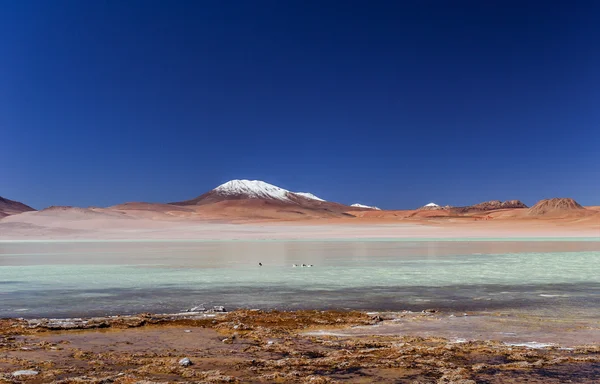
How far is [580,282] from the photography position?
11.6m

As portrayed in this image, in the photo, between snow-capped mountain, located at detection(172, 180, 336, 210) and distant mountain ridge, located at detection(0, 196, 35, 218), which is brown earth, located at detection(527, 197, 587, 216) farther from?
distant mountain ridge, located at detection(0, 196, 35, 218)

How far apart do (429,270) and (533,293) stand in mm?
4696

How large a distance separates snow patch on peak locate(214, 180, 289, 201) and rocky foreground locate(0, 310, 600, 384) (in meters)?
151

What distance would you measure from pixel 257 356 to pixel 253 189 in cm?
16514

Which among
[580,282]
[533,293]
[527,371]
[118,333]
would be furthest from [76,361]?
[580,282]

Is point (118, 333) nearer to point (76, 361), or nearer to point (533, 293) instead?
point (76, 361)

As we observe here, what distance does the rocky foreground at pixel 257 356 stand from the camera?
4.72m

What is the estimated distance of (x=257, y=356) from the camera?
5.49 metres

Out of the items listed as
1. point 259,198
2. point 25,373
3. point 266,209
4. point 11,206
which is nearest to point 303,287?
point 25,373

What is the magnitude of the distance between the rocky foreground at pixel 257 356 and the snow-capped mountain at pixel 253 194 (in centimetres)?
13769

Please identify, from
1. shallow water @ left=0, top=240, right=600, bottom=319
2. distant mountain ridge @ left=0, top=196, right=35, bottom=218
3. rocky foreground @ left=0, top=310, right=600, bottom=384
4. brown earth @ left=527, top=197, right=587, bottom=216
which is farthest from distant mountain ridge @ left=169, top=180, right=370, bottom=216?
rocky foreground @ left=0, top=310, right=600, bottom=384

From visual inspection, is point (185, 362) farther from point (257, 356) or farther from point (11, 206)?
point (11, 206)

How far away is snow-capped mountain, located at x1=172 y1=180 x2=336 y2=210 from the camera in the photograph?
15100cm

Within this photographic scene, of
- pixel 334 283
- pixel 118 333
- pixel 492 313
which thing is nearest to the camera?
pixel 118 333
